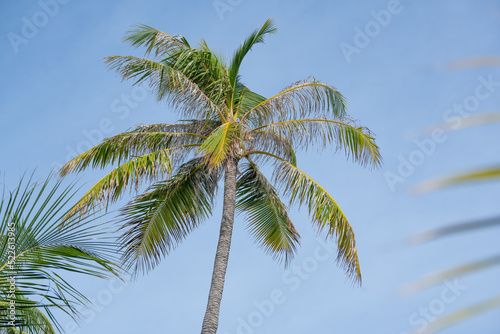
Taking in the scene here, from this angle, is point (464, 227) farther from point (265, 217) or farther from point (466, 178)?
point (265, 217)

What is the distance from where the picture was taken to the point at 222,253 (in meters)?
11.0

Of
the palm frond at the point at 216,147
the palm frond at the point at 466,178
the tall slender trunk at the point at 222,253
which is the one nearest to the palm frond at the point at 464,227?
the palm frond at the point at 466,178

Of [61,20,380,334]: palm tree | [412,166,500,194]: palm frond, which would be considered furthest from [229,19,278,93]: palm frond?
[412,166,500,194]: palm frond

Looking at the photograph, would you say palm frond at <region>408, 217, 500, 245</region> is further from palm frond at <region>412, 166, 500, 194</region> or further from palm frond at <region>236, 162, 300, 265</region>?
palm frond at <region>236, 162, 300, 265</region>

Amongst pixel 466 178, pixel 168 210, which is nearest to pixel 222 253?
pixel 168 210

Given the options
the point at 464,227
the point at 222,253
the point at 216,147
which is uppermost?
the point at 216,147

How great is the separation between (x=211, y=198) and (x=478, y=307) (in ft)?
37.3

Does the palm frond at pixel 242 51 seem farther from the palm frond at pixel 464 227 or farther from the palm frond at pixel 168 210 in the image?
the palm frond at pixel 464 227

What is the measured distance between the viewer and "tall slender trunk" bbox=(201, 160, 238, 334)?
10.2m

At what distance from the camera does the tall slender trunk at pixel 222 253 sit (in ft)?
33.5

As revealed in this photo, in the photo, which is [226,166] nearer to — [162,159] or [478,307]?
[162,159]

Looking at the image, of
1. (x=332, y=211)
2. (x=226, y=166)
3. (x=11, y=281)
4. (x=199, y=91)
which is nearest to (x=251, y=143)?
(x=226, y=166)

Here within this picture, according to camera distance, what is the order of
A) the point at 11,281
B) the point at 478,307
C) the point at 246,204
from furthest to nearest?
the point at 246,204 → the point at 11,281 → the point at 478,307

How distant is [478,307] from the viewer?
0.58 m
